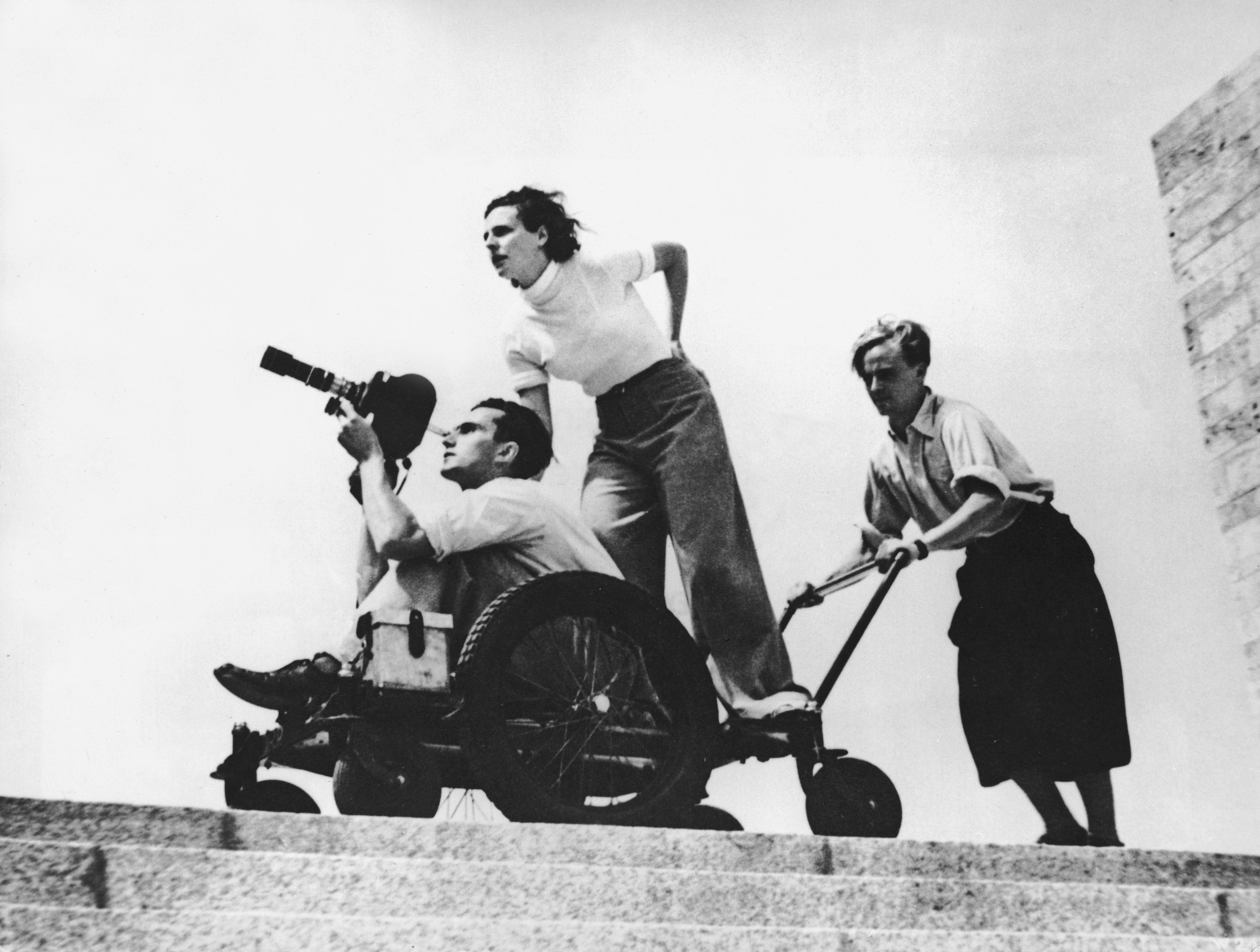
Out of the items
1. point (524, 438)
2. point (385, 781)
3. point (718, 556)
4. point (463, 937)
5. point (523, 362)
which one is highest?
point (523, 362)

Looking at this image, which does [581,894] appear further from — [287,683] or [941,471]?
[941,471]

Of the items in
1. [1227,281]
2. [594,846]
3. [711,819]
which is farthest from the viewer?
[1227,281]

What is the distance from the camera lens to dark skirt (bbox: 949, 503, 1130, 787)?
6336mm

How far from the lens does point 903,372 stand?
6.89 metres

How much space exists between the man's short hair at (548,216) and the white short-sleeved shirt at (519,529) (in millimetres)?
988

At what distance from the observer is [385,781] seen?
5699 millimetres

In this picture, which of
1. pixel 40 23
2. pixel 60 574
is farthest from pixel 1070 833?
pixel 40 23

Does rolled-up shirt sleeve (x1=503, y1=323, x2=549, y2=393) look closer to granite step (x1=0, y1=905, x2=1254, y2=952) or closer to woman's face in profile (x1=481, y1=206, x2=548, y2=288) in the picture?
woman's face in profile (x1=481, y1=206, x2=548, y2=288)

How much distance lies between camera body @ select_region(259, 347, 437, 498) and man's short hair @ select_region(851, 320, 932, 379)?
1.64 meters

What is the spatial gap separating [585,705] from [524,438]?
1109 millimetres

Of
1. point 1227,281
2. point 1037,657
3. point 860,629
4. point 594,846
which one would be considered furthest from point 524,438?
point 1227,281

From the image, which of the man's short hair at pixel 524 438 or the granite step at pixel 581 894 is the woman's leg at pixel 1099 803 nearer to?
the granite step at pixel 581 894

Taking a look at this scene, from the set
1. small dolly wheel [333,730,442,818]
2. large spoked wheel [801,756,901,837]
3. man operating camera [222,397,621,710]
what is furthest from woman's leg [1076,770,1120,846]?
small dolly wheel [333,730,442,818]

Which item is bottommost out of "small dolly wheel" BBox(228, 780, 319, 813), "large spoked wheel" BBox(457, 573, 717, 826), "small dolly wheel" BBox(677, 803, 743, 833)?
"small dolly wheel" BBox(677, 803, 743, 833)
